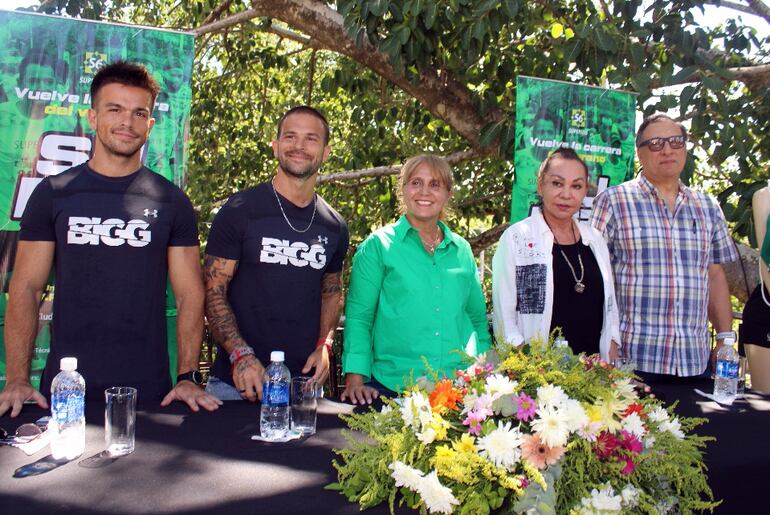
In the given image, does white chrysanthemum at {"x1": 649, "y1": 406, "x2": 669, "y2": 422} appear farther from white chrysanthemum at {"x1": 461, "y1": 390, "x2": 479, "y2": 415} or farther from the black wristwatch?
the black wristwatch

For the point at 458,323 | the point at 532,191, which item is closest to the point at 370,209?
the point at 532,191

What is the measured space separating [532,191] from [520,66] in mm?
1519

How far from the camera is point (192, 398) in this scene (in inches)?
88.9

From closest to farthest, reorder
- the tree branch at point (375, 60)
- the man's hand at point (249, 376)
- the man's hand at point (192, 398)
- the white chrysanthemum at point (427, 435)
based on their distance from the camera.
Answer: the white chrysanthemum at point (427, 435) < the man's hand at point (192, 398) < the man's hand at point (249, 376) < the tree branch at point (375, 60)

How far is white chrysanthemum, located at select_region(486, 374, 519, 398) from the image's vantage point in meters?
1.56

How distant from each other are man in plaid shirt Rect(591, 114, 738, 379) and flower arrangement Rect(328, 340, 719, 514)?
141 cm

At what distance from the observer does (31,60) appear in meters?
3.24

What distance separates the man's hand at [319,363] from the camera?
263cm

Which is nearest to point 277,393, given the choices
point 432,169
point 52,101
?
point 432,169

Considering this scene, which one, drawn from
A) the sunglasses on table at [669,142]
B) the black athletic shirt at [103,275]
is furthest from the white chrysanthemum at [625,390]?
the sunglasses on table at [669,142]

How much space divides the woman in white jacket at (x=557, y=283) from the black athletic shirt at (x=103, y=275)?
1376mm

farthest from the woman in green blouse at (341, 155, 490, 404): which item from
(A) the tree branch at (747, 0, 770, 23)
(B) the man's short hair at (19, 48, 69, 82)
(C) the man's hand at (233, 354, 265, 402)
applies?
(A) the tree branch at (747, 0, 770, 23)

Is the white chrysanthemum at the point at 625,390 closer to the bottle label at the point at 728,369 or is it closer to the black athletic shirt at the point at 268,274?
the bottle label at the point at 728,369

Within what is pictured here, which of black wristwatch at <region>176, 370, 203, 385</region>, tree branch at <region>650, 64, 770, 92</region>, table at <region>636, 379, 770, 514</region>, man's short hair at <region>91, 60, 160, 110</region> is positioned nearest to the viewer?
table at <region>636, 379, 770, 514</region>
